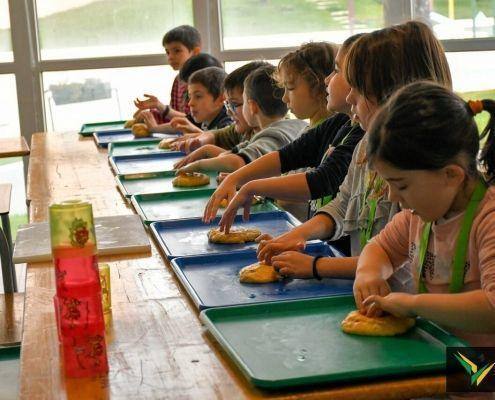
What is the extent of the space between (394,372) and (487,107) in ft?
1.87

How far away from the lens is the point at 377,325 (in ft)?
4.67

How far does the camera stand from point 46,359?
55.4 inches

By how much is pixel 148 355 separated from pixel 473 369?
1.63 ft

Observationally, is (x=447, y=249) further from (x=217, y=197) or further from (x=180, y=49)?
(x=180, y=49)

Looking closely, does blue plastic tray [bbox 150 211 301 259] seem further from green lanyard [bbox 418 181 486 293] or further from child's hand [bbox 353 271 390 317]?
green lanyard [bbox 418 181 486 293]

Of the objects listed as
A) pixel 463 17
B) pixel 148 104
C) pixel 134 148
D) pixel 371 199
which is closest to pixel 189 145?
pixel 134 148

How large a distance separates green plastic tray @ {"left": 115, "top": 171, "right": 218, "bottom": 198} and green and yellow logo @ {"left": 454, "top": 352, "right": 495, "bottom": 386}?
144 centimetres

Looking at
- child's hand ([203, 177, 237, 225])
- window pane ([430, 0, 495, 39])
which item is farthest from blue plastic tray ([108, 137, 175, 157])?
window pane ([430, 0, 495, 39])

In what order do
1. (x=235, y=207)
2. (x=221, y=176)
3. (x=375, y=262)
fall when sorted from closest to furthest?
1. (x=375, y=262)
2. (x=235, y=207)
3. (x=221, y=176)

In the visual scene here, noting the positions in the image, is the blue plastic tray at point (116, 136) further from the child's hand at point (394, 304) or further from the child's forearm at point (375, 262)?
the child's hand at point (394, 304)

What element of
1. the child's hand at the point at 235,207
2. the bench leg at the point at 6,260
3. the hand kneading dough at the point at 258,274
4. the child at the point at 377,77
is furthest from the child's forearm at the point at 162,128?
the hand kneading dough at the point at 258,274

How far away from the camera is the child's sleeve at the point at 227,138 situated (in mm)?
3615

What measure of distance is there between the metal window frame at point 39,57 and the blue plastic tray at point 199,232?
11.9 feet

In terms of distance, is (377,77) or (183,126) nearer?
(377,77)
